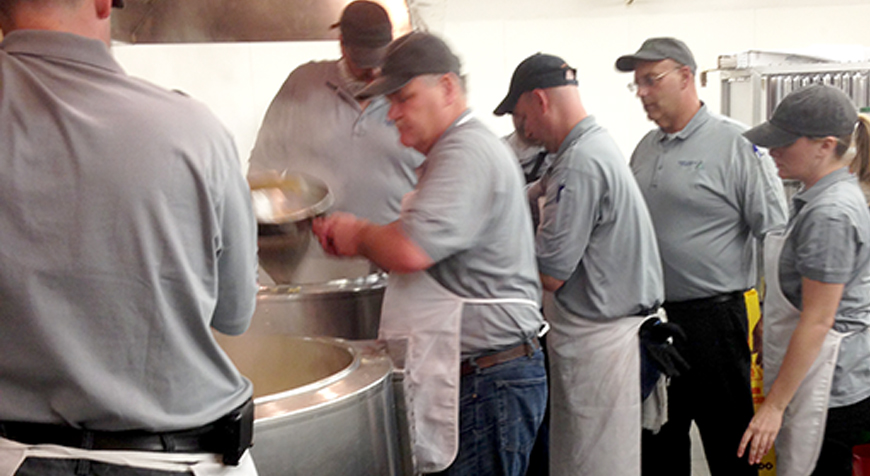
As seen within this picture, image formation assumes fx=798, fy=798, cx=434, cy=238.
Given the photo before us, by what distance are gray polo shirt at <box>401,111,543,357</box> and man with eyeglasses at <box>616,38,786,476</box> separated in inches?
35.3

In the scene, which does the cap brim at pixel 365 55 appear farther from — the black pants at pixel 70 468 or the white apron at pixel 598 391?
the black pants at pixel 70 468

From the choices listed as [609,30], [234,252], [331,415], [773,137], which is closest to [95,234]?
[234,252]

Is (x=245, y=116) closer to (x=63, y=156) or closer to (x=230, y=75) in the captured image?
(x=230, y=75)

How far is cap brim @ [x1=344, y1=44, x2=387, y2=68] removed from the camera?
220cm

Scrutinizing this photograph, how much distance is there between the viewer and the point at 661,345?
2.15m

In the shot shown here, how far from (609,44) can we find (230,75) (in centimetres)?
250

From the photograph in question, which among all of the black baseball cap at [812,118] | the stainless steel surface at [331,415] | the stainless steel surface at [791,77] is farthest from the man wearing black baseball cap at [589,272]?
the stainless steel surface at [791,77]

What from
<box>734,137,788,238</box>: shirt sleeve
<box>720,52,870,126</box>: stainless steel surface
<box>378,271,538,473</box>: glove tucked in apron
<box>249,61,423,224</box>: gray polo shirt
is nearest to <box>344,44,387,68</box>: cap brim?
<box>249,61,423,224</box>: gray polo shirt

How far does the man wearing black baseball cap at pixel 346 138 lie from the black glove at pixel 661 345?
0.78 meters

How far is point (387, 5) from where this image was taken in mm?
2162

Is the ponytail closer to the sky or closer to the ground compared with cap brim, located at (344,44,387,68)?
closer to the ground

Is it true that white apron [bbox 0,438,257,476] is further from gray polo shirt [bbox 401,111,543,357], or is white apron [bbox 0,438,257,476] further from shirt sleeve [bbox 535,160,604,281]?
shirt sleeve [bbox 535,160,604,281]

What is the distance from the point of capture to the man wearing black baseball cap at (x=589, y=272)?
2.05m

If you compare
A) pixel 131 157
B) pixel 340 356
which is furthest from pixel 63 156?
pixel 340 356
